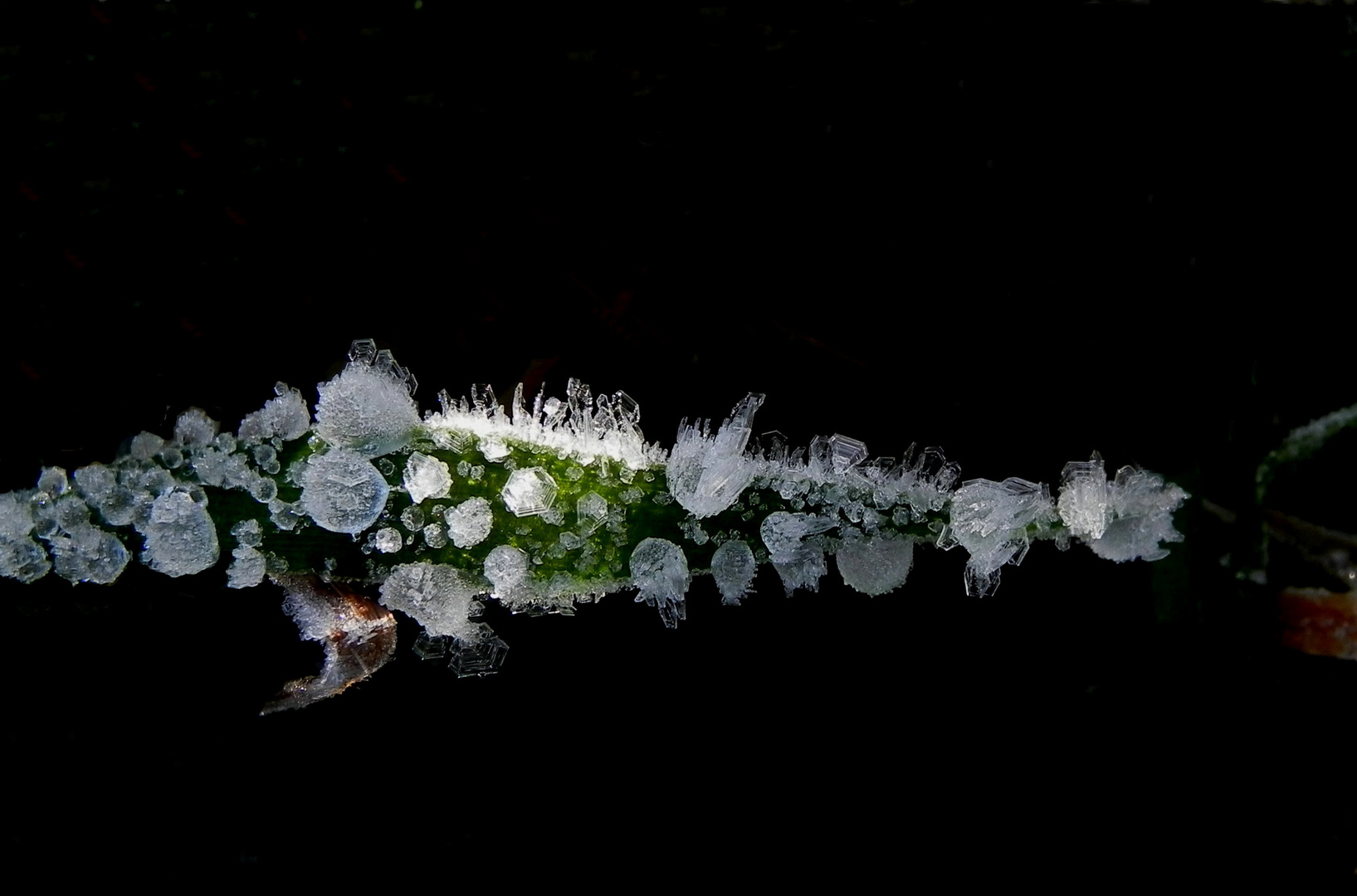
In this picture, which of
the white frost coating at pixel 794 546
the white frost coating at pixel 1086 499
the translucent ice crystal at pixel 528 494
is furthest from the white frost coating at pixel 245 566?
the white frost coating at pixel 1086 499

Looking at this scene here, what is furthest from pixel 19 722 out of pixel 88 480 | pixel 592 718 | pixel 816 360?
pixel 816 360

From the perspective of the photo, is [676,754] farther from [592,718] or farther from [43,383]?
[43,383]

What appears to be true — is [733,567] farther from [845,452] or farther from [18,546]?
[18,546]

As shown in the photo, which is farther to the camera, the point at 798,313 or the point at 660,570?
the point at 798,313

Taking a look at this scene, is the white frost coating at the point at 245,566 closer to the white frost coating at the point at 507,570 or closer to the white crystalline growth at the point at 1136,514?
the white frost coating at the point at 507,570

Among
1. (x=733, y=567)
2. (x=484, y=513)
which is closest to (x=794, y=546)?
(x=733, y=567)

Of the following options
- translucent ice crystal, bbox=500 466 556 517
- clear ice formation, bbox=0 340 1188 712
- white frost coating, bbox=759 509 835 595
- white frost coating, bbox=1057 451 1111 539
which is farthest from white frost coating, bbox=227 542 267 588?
white frost coating, bbox=1057 451 1111 539

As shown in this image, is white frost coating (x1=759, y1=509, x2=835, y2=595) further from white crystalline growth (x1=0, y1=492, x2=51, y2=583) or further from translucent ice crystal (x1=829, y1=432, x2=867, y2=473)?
white crystalline growth (x1=0, y1=492, x2=51, y2=583)
